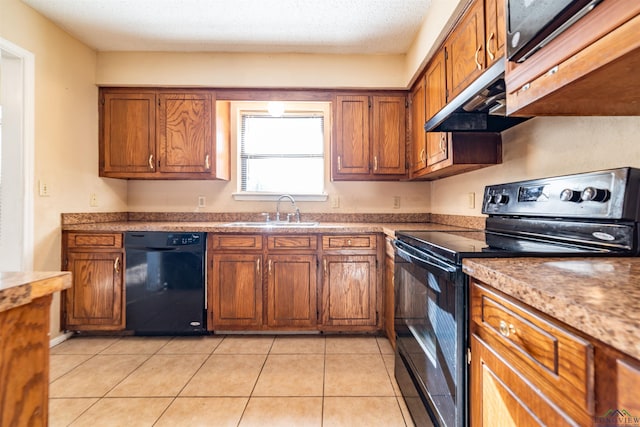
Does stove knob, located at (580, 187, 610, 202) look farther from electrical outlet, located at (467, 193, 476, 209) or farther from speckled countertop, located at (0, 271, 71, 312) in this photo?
speckled countertop, located at (0, 271, 71, 312)

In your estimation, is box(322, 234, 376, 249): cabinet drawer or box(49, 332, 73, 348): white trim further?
box(322, 234, 376, 249): cabinet drawer

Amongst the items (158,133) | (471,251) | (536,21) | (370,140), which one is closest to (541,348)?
(471,251)

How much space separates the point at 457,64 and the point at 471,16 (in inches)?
9.0

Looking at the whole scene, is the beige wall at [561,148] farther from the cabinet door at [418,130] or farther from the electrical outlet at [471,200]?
the cabinet door at [418,130]

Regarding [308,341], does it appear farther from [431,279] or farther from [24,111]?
[24,111]

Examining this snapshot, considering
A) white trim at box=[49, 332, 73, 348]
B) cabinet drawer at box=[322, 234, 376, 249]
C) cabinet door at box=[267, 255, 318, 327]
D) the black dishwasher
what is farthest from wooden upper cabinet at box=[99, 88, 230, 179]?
white trim at box=[49, 332, 73, 348]

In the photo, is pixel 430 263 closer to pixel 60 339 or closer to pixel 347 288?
pixel 347 288

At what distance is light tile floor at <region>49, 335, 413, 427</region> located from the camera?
1.46 metres

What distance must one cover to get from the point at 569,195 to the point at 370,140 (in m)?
1.73

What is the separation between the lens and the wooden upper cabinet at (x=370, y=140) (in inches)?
102

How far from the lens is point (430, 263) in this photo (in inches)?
43.9

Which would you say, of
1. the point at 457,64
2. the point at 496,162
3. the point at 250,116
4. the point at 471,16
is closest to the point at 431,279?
the point at 496,162

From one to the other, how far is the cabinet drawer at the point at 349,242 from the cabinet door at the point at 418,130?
695 millimetres

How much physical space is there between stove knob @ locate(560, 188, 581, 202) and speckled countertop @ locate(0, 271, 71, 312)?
5.16 feet
